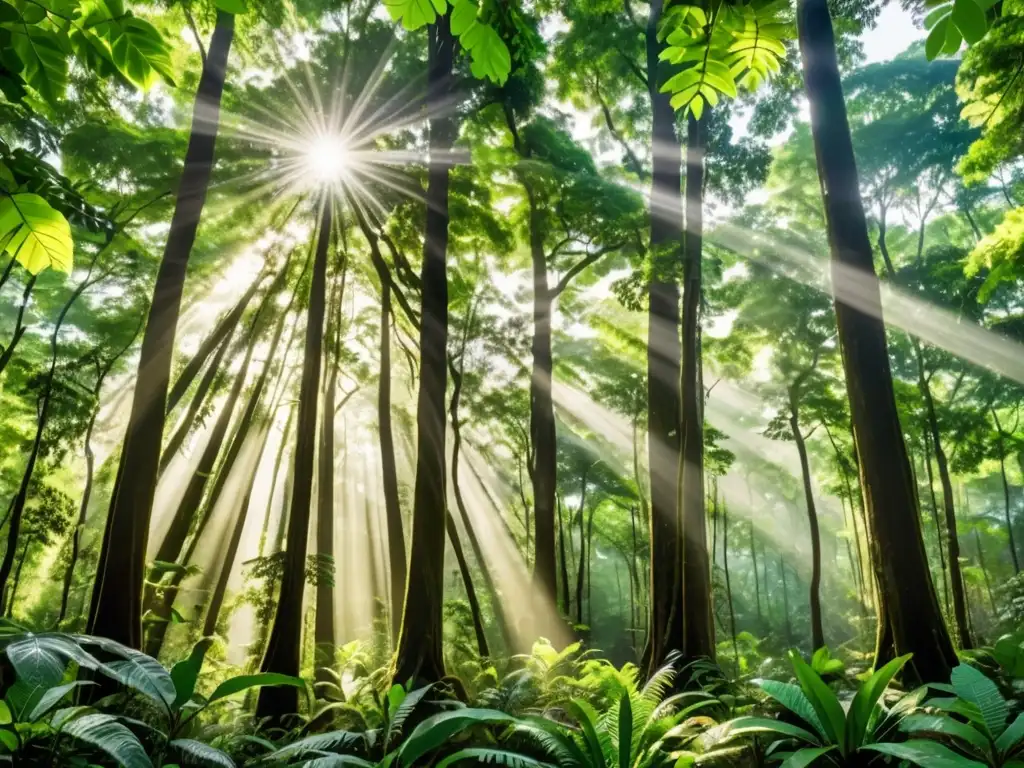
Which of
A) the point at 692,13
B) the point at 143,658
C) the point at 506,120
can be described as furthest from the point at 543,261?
the point at 692,13

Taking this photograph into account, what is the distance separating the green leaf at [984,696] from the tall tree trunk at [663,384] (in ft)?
12.9

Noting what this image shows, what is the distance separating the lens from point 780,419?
16141 millimetres

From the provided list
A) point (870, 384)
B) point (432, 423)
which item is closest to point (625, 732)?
point (870, 384)

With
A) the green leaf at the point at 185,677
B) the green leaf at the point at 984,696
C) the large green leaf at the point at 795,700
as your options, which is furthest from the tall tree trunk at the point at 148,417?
the green leaf at the point at 984,696

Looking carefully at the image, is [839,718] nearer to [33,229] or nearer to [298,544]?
[33,229]

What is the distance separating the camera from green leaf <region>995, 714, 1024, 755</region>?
3102 millimetres

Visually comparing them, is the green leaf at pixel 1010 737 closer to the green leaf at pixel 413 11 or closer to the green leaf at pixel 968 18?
the green leaf at pixel 968 18

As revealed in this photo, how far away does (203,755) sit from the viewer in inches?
130

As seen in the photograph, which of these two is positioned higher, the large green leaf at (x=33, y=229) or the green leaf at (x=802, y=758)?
the large green leaf at (x=33, y=229)

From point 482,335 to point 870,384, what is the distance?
34.7 ft

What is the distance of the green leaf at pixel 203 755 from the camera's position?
3.19 metres

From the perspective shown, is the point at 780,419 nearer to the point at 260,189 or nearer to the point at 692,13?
the point at 260,189

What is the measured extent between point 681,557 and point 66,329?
15752 millimetres

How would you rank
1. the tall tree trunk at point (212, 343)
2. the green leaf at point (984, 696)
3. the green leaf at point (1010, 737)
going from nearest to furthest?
the green leaf at point (1010, 737)
the green leaf at point (984, 696)
the tall tree trunk at point (212, 343)
